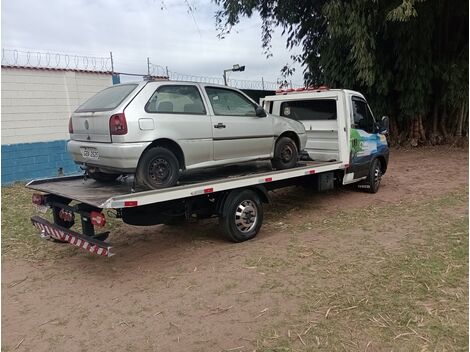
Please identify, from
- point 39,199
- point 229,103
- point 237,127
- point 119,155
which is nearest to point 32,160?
point 39,199

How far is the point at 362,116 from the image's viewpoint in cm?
805

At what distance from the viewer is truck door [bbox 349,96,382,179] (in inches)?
302

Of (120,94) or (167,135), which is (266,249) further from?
(120,94)

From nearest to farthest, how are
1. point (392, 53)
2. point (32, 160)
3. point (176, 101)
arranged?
point (176, 101) < point (32, 160) < point (392, 53)

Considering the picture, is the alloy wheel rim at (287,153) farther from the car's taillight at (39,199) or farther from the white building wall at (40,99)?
the white building wall at (40,99)

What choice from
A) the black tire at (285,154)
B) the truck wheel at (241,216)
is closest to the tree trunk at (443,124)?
the black tire at (285,154)

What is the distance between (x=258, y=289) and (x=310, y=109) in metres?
4.52

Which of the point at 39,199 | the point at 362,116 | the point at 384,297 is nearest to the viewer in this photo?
the point at 384,297

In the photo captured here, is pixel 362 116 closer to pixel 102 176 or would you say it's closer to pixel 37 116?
pixel 102 176

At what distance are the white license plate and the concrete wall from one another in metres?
5.15

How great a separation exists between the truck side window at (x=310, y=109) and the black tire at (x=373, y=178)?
151cm

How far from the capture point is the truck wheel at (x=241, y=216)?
5.48 metres

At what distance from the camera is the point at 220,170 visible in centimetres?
623

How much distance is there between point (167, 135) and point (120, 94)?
72 centimetres
